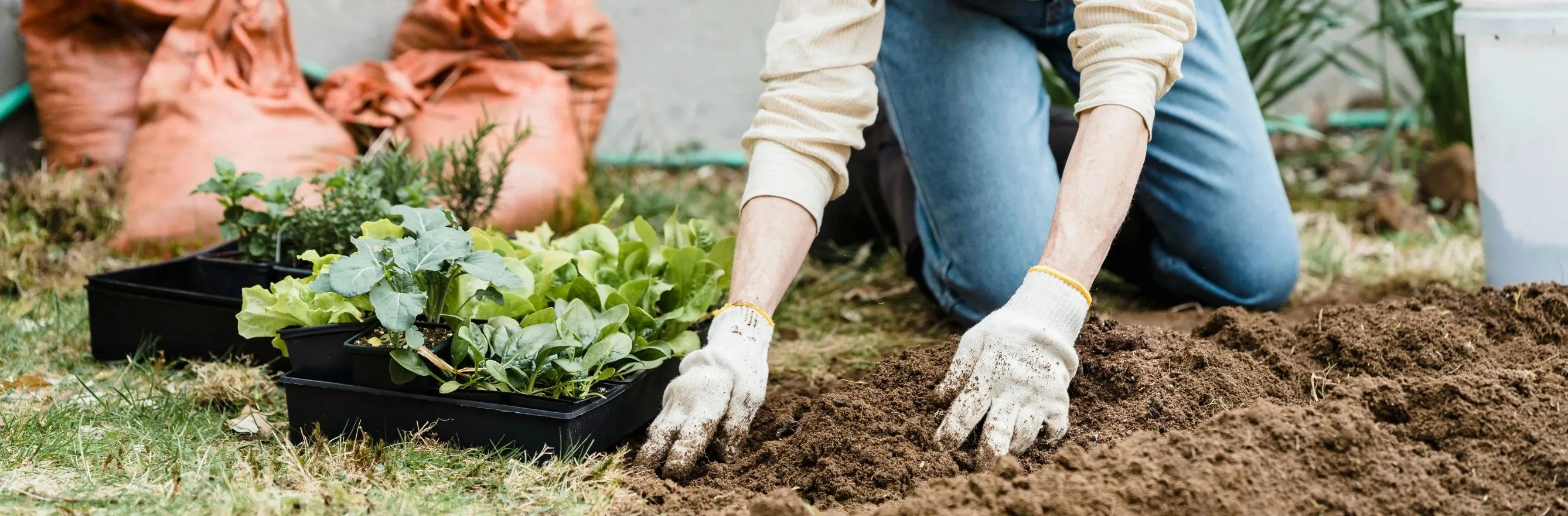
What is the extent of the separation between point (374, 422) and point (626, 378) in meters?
0.31

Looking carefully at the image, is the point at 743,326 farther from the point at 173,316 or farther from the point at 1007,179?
the point at 173,316

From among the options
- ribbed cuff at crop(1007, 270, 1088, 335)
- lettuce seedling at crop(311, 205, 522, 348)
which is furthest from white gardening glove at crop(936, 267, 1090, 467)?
lettuce seedling at crop(311, 205, 522, 348)

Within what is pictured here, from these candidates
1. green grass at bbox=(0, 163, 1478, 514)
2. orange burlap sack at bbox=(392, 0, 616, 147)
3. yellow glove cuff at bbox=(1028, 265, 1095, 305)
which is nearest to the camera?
green grass at bbox=(0, 163, 1478, 514)

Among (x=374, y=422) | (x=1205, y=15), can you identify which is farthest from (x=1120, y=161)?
(x=374, y=422)

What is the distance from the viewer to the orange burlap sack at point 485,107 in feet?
7.78

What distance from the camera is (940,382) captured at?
1.33 meters

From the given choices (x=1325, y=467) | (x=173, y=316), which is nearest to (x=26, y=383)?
(x=173, y=316)

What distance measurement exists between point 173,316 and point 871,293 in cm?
128

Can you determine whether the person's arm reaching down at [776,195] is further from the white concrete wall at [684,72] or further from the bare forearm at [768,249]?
the white concrete wall at [684,72]

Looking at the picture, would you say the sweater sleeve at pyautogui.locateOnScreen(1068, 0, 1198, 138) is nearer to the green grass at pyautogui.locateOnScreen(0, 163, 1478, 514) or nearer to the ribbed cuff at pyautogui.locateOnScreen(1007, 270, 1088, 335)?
the ribbed cuff at pyautogui.locateOnScreen(1007, 270, 1088, 335)

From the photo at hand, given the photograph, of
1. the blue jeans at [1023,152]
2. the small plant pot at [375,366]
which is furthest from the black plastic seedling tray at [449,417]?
the blue jeans at [1023,152]

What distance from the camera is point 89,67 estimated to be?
2393 mm

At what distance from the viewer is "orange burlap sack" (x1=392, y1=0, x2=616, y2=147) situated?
259 centimetres

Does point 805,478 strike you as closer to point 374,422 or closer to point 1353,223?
point 374,422
